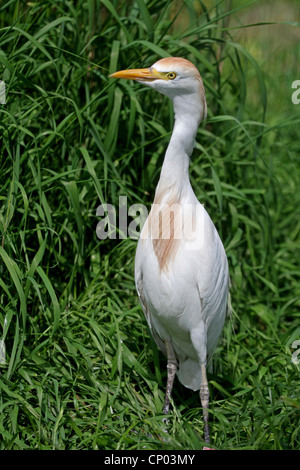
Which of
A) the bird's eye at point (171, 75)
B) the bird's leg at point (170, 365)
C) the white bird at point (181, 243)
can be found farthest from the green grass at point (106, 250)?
the bird's eye at point (171, 75)

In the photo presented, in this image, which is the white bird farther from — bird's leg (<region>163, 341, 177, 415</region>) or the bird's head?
bird's leg (<region>163, 341, 177, 415</region>)

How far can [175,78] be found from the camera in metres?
2.19

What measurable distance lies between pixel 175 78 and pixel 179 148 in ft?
0.78

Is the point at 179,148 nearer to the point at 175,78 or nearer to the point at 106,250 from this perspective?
the point at 175,78

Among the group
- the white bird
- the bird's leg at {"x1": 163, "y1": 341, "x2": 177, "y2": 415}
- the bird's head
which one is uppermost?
the bird's head

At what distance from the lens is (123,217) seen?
2.88 metres

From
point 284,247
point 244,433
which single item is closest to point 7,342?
point 244,433

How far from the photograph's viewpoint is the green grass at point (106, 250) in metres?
2.22

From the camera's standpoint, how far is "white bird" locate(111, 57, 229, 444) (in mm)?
2223

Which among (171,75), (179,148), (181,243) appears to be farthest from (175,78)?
(181,243)

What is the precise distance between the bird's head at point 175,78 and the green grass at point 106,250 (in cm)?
34

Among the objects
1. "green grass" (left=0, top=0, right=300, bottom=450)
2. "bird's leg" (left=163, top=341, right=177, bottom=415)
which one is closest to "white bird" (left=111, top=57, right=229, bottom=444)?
"bird's leg" (left=163, top=341, right=177, bottom=415)

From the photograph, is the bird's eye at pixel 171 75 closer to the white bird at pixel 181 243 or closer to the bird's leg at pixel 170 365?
the white bird at pixel 181 243
